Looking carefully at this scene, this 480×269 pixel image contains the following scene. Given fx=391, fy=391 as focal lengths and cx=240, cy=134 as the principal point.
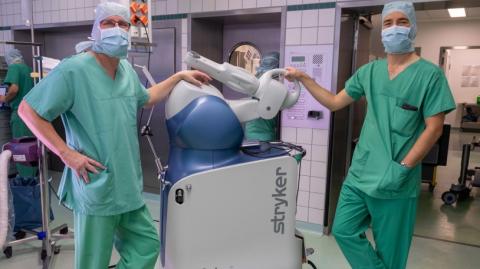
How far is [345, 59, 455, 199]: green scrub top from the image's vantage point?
1.79 meters

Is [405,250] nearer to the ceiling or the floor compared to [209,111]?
nearer to the floor

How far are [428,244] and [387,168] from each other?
1.56m

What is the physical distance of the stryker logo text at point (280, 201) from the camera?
1.68 meters

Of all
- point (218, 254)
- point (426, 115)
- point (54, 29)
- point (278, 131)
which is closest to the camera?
point (218, 254)

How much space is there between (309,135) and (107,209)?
6.20 feet

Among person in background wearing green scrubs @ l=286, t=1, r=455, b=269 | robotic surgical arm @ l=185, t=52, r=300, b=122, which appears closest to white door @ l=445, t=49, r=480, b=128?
person in background wearing green scrubs @ l=286, t=1, r=455, b=269

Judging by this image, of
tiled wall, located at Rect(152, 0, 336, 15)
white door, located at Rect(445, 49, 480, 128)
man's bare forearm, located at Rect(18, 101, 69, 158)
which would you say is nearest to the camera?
man's bare forearm, located at Rect(18, 101, 69, 158)

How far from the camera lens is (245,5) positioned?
3275mm

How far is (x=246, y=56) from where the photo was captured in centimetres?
380

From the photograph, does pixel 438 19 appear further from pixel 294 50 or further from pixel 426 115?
pixel 426 115

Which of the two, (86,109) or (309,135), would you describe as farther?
(309,135)

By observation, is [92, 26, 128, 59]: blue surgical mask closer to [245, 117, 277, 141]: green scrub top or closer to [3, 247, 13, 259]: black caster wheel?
[245, 117, 277, 141]: green scrub top

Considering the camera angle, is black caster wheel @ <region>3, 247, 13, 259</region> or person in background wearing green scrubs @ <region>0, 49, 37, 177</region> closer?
black caster wheel @ <region>3, 247, 13, 259</region>

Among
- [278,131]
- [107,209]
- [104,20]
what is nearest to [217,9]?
[278,131]
